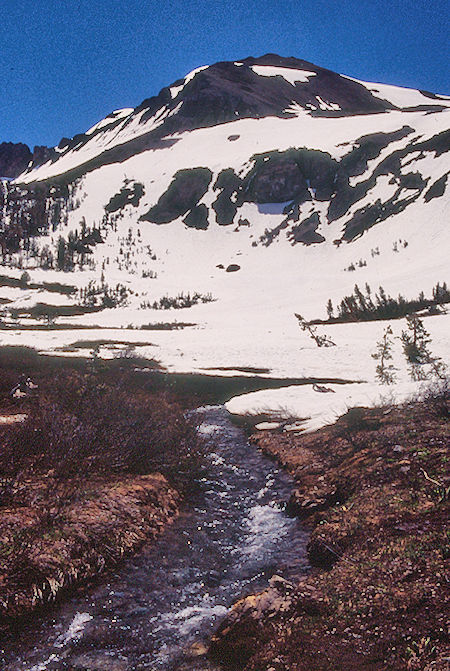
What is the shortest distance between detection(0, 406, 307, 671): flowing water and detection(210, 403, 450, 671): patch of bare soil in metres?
0.39

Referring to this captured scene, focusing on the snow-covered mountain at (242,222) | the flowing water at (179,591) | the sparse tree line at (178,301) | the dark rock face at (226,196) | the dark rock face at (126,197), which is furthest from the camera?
the dark rock face at (126,197)

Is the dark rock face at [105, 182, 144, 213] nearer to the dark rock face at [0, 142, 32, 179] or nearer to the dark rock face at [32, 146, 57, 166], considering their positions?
the dark rock face at [32, 146, 57, 166]

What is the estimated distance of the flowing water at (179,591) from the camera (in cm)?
433

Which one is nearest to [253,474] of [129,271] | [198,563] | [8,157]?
[198,563]

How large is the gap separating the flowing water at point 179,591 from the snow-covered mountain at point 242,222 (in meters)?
11.6

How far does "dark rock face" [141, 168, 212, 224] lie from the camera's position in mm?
78312

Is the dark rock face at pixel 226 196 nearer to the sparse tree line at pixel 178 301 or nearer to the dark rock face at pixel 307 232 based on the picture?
the dark rock face at pixel 307 232

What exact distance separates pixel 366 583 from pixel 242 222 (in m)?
71.6

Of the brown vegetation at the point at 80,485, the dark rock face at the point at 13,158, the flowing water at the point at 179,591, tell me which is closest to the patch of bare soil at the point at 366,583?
the flowing water at the point at 179,591

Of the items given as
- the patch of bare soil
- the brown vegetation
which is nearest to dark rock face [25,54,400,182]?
the brown vegetation

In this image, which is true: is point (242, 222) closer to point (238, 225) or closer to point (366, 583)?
point (238, 225)

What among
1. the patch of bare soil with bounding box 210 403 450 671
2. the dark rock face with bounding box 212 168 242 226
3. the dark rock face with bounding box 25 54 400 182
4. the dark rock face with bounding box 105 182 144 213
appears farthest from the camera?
the dark rock face with bounding box 25 54 400 182

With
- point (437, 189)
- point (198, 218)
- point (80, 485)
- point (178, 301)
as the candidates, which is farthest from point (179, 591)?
point (198, 218)

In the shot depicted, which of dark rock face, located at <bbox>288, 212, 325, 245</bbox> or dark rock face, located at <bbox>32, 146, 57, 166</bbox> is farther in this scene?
dark rock face, located at <bbox>32, 146, 57, 166</bbox>
